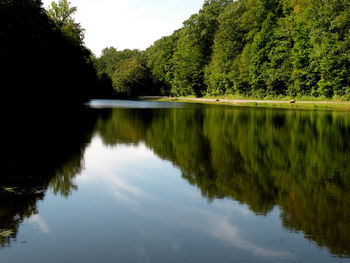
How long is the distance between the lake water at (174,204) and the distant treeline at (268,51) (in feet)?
115

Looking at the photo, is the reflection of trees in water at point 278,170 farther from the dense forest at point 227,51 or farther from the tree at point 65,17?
the tree at point 65,17

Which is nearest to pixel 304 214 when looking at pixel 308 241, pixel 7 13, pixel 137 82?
pixel 308 241

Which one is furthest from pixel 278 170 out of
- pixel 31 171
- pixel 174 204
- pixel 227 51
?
pixel 227 51

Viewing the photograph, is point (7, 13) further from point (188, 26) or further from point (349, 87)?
point (188, 26)

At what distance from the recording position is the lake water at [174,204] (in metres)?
4.74

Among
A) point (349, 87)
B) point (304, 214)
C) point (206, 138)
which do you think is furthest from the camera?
point (349, 87)

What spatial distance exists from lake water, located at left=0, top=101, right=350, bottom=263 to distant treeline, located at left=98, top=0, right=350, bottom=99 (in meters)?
35.2

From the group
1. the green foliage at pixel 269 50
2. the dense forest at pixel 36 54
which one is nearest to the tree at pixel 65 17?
the dense forest at pixel 36 54

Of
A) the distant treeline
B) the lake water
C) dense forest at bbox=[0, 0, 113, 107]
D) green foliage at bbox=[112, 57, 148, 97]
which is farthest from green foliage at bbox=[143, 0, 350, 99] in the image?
the lake water

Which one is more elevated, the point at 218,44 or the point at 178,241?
the point at 218,44

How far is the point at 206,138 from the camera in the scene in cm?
1606

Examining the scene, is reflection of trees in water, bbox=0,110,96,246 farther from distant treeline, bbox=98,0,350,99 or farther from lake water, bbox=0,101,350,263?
distant treeline, bbox=98,0,350,99

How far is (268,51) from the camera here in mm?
60031

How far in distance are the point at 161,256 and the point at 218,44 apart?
242 feet
